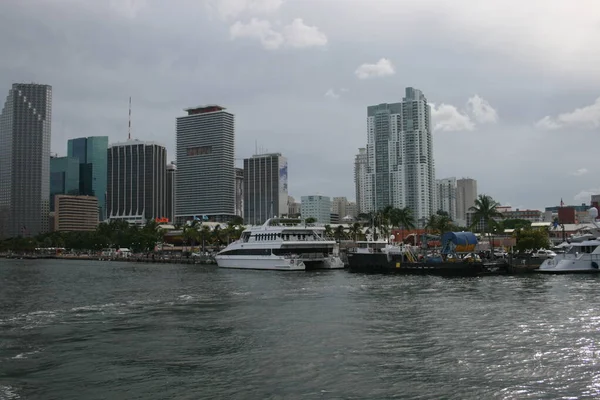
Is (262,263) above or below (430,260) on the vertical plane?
below

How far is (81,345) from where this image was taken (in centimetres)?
2920

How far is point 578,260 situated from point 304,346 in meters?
59.2

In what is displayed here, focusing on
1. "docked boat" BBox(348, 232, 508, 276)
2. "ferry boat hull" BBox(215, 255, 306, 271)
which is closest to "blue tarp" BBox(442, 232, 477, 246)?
"docked boat" BBox(348, 232, 508, 276)

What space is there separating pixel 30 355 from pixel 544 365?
22.7 m

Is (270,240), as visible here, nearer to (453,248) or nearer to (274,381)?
(453,248)

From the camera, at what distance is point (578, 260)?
75625 mm

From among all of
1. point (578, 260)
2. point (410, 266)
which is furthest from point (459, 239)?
point (578, 260)

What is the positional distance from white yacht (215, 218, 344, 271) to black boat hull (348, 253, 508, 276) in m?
5.70

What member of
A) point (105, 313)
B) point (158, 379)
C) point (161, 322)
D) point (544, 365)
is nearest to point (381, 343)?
point (544, 365)

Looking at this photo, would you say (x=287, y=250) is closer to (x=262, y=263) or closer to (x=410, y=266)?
(x=262, y=263)

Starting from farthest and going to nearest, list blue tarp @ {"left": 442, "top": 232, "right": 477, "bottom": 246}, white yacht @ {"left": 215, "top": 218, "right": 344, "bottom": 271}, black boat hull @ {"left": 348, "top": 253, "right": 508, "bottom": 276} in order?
1. white yacht @ {"left": 215, "top": 218, "right": 344, "bottom": 271}
2. blue tarp @ {"left": 442, "top": 232, "right": 477, "bottom": 246}
3. black boat hull @ {"left": 348, "top": 253, "right": 508, "bottom": 276}

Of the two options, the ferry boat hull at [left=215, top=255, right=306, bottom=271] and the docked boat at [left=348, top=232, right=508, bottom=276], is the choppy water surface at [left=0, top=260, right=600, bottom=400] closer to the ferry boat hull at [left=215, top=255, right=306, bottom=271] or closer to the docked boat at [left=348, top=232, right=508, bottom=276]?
the docked boat at [left=348, top=232, right=508, bottom=276]

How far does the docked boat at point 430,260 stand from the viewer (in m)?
75.5

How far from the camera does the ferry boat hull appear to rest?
89062mm
